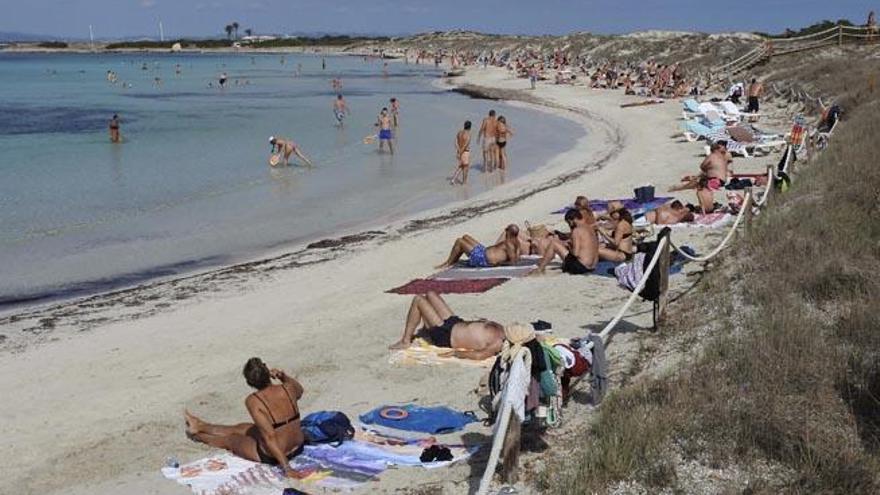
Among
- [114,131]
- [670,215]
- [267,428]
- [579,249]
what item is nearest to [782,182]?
[670,215]

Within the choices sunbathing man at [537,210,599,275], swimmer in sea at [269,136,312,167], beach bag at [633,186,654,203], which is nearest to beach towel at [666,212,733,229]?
beach bag at [633,186,654,203]

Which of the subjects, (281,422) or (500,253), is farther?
(500,253)

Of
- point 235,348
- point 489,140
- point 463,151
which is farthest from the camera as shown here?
point 489,140

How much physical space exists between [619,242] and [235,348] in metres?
4.63

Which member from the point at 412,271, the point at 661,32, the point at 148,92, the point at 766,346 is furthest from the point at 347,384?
the point at 661,32

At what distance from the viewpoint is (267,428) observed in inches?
219

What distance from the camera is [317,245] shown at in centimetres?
1323

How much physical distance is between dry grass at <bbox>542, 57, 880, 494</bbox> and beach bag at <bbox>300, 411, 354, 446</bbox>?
5.24 feet

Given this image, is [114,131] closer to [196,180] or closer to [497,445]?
[196,180]

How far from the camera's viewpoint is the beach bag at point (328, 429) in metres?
5.84

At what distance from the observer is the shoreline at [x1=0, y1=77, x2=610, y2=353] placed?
9.90 m

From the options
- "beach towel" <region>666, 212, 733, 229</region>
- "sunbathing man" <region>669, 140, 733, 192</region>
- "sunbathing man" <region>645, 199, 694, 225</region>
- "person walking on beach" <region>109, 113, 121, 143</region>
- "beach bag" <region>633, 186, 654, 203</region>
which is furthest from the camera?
"person walking on beach" <region>109, 113, 121, 143</region>

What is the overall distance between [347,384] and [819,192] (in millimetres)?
6442

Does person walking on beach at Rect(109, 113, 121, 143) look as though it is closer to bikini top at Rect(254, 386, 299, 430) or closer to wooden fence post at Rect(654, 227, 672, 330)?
wooden fence post at Rect(654, 227, 672, 330)
